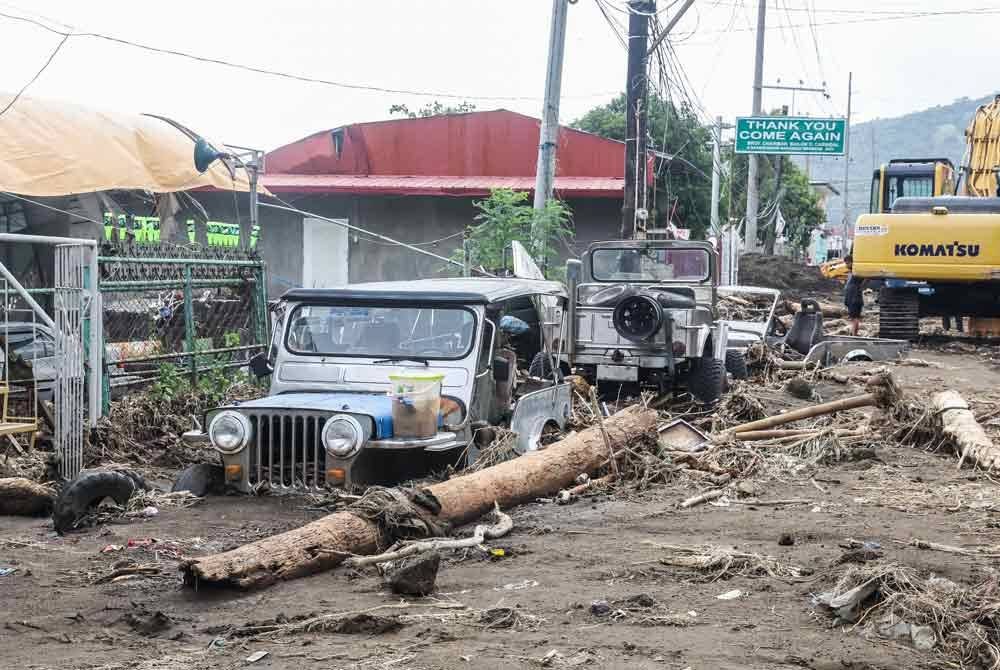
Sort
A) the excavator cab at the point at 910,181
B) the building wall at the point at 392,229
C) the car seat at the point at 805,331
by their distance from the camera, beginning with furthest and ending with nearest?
the building wall at the point at 392,229, the excavator cab at the point at 910,181, the car seat at the point at 805,331

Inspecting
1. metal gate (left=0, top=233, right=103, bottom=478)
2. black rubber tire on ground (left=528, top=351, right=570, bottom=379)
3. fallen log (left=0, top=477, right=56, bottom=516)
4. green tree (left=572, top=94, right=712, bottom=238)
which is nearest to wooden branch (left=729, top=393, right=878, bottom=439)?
black rubber tire on ground (left=528, top=351, right=570, bottom=379)

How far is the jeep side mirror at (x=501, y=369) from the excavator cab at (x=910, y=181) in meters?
15.6

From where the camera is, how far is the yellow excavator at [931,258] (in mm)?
16516

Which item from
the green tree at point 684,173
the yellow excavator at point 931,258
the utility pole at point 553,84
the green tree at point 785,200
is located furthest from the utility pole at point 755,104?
the utility pole at point 553,84

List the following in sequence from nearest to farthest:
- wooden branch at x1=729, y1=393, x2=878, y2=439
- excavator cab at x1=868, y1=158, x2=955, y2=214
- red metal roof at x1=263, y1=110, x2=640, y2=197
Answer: wooden branch at x1=729, y1=393, x2=878, y2=439 → excavator cab at x1=868, y1=158, x2=955, y2=214 → red metal roof at x1=263, y1=110, x2=640, y2=197

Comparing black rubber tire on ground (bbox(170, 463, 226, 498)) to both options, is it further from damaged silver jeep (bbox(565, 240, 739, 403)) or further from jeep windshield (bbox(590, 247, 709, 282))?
jeep windshield (bbox(590, 247, 709, 282))

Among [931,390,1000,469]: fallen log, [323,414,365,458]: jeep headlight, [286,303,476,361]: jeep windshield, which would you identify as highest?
[286,303,476,361]: jeep windshield

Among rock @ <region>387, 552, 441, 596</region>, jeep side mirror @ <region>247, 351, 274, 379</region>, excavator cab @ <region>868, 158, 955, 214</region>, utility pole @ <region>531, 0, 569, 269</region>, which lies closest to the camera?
rock @ <region>387, 552, 441, 596</region>

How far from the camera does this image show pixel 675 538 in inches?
254

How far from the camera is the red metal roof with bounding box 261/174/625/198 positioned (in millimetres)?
23391

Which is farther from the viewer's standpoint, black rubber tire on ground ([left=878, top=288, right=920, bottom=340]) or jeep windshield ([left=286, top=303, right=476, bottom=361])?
black rubber tire on ground ([left=878, top=288, right=920, bottom=340])

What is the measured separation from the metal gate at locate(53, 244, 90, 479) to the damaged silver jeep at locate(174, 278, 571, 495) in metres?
1.38

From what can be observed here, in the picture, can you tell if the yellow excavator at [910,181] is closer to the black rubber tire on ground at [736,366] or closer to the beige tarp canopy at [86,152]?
the black rubber tire on ground at [736,366]

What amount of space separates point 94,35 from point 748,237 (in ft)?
86.8
